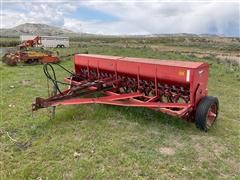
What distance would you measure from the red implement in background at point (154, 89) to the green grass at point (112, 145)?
0.39m

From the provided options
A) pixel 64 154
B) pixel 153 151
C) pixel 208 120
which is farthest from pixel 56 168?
pixel 208 120

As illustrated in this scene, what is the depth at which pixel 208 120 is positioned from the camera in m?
7.23

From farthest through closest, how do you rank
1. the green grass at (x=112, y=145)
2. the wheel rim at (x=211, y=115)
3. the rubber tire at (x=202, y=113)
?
the wheel rim at (x=211, y=115), the rubber tire at (x=202, y=113), the green grass at (x=112, y=145)

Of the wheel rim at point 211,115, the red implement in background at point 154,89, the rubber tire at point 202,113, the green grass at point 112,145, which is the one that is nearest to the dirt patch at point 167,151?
the green grass at point 112,145

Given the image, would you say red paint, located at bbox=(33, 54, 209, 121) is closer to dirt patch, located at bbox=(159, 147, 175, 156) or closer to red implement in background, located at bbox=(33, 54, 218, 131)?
red implement in background, located at bbox=(33, 54, 218, 131)

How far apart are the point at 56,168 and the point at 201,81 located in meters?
3.62

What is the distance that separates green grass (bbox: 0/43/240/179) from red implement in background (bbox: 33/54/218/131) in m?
0.39

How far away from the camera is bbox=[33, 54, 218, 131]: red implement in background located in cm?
668

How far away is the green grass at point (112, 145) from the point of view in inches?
197

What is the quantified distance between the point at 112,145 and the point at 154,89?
2.22m

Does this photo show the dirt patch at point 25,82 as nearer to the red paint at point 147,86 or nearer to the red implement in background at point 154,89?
the red paint at point 147,86

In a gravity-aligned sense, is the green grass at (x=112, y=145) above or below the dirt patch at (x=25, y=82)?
below

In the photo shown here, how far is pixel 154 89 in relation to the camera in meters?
7.55

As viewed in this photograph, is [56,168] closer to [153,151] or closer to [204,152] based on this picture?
[153,151]
